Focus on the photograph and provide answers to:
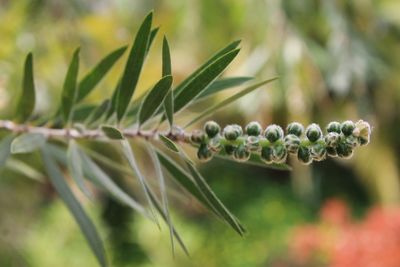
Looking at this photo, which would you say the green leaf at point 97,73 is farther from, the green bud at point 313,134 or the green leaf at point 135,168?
the green bud at point 313,134

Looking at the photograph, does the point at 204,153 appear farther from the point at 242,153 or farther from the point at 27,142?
the point at 27,142

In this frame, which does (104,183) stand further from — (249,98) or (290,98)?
(290,98)

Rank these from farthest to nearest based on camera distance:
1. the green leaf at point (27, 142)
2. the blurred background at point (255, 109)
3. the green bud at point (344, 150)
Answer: the blurred background at point (255, 109)
the green leaf at point (27, 142)
the green bud at point (344, 150)

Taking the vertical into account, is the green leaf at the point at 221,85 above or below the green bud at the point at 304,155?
above

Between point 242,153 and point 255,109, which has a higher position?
point 242,153

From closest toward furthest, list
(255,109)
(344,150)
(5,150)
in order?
(344,150) → (5,150) → (255,109)

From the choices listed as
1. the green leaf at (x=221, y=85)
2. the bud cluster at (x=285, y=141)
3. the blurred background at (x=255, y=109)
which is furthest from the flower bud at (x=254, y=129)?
the blurred background at (x=255, y=109)

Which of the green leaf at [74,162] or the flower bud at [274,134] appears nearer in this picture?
the flower bud at [274,134]

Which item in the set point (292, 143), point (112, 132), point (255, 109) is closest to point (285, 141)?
point (292, 143)

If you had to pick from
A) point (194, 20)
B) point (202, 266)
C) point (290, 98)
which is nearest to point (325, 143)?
point (194, 20)
